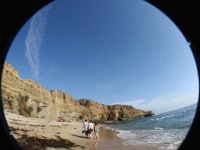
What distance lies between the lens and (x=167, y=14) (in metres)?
3.30

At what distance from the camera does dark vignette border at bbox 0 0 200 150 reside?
117 inches

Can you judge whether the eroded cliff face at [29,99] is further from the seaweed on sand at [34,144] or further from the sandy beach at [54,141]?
the seaweed on sand at [34,144]

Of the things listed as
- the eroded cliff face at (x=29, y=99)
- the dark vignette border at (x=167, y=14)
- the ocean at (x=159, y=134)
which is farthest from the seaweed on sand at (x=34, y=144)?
the eroded cliff face at (x=29, y=99)

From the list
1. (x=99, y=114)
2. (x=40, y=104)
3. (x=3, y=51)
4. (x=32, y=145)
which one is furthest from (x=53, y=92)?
(x=3, y=51)

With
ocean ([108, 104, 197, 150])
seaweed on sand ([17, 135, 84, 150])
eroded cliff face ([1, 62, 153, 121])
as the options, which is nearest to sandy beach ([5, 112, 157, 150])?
seaweed on sand ([17, 135, 84, 150])

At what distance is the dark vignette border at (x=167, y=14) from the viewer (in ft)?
9.79

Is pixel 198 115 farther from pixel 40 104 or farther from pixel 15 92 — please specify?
pixel 40 104

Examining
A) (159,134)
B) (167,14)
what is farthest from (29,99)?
(167,14)

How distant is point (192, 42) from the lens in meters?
3.08

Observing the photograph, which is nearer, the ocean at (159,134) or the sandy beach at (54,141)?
the sandy beach at (54,141)

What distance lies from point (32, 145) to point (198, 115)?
1008 cm

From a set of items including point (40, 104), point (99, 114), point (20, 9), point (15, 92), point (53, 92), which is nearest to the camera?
point (20, 9)

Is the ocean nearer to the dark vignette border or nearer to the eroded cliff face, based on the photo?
the dark vignette border

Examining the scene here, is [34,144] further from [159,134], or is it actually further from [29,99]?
[29,99]
